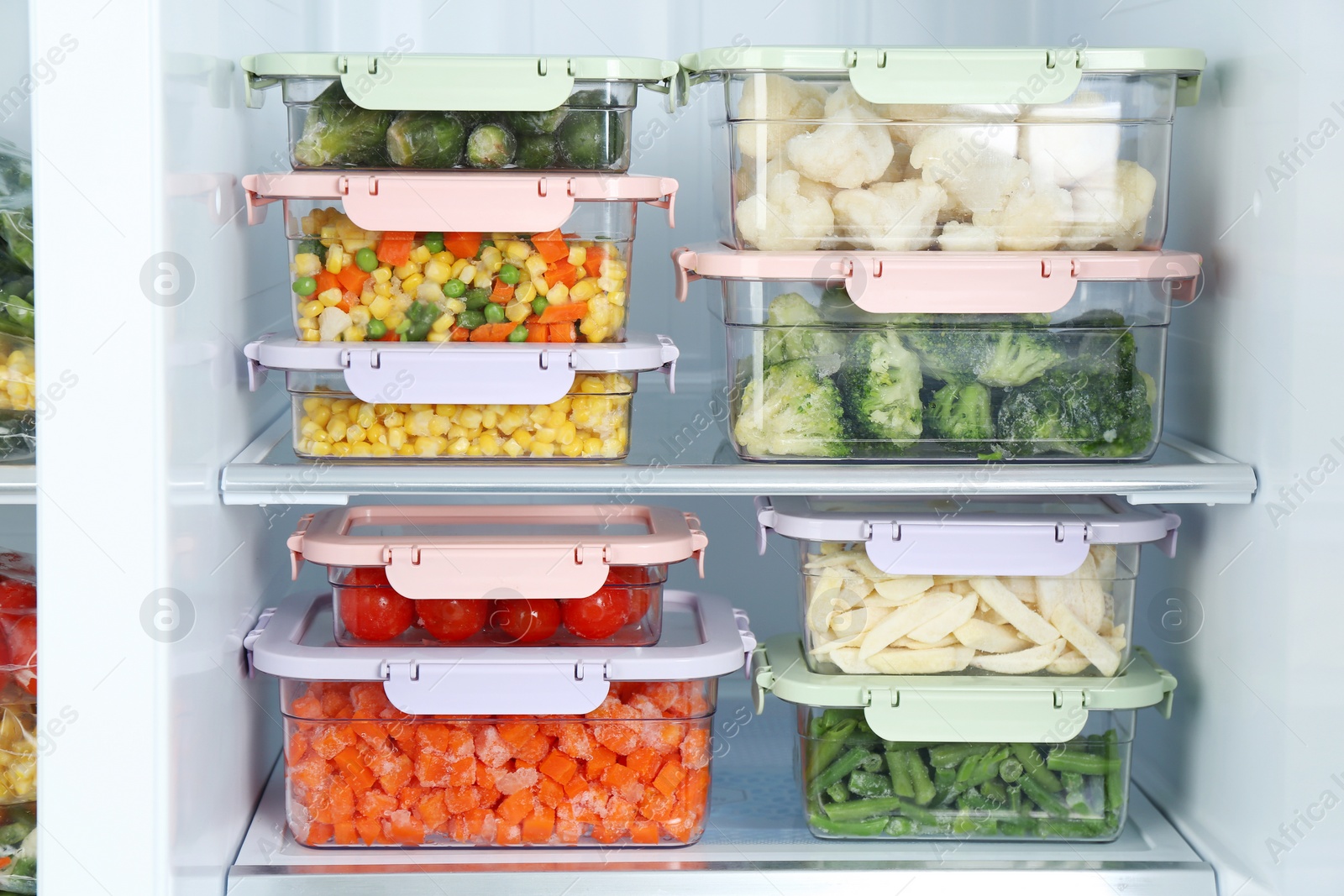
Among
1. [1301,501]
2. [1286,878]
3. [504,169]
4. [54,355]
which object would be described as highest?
[504,169]

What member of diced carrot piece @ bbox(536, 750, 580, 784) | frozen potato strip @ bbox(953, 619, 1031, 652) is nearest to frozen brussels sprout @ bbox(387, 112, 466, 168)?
diced carrot piece @ bbox(536, 750, 580, 784)

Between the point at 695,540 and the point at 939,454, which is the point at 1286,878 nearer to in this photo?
the point at 939,454

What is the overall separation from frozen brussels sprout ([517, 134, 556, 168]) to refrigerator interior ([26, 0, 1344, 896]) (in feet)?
0.87

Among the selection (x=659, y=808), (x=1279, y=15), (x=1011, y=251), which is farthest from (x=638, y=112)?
(x=659, y=808)

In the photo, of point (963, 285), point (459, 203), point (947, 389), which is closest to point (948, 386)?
point (947, 389)

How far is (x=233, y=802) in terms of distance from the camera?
130 centimetres

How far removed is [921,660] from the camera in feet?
4.23

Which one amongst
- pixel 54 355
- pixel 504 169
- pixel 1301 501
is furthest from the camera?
pixel 504 169

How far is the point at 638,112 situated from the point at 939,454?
705 millimetres

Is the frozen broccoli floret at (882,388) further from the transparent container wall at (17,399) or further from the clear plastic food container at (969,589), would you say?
the transparent container wall at (17,399)

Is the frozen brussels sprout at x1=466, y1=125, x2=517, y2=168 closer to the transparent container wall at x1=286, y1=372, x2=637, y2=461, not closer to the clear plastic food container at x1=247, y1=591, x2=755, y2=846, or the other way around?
the transparent container wall at x1=286, y1=372, x2=637, y2=461

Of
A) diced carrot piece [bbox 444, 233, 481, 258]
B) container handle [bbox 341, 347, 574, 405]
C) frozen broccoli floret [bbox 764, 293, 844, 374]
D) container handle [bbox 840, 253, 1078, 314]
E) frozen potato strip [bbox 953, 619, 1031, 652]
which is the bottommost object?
frozen potato strip [bbox 953, 619, 1031, 652]

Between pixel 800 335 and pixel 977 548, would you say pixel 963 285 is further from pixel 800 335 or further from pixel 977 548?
pixel 977 548

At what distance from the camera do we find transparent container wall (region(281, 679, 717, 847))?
127cm
